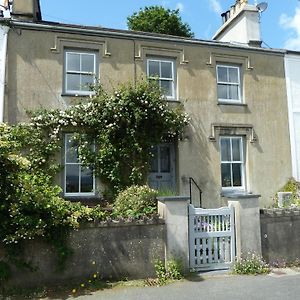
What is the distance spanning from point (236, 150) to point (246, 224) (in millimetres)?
5906

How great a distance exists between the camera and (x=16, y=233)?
6254mm

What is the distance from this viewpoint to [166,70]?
12.9 meters

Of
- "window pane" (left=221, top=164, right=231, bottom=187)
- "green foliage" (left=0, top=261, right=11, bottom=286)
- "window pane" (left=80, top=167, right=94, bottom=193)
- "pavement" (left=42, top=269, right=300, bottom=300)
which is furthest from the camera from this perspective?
"window pane" (left=221, top=164, right=231, bottom=187)

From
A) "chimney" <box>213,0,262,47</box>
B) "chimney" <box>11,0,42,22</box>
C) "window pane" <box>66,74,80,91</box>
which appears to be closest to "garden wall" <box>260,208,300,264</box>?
"window pane" <box>66,74,80,91</box>

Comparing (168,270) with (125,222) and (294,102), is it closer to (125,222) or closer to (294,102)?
(125,222)

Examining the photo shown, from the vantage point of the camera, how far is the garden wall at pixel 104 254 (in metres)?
6.48

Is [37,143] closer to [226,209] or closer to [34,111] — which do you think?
[34,111]

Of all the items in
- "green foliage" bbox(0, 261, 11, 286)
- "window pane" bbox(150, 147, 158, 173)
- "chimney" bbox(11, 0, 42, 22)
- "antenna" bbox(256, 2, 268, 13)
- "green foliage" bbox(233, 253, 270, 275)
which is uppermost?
"antenna" bbox(256, 2, 268, 13)

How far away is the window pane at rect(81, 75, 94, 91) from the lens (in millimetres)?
11883

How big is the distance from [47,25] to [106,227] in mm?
7702

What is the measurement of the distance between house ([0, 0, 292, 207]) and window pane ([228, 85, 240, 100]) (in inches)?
2.1

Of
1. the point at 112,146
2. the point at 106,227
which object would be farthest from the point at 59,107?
the point at 106,227

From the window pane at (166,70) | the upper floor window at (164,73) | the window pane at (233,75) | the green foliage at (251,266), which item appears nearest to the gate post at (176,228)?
the green foliage at (251,266)

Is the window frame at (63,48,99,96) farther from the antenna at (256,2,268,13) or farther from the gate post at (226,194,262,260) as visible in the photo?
the antenna at (256,2,268,13)
